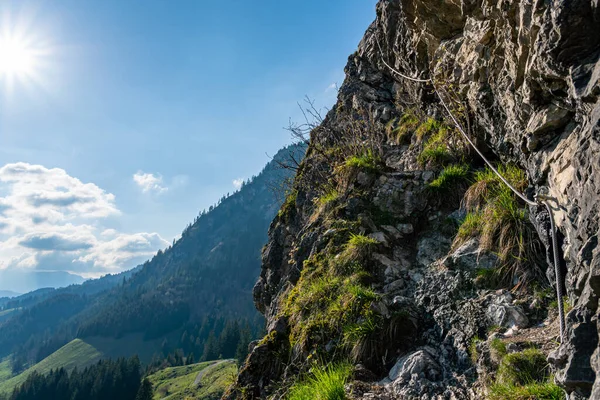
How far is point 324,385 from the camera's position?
15.5 ft

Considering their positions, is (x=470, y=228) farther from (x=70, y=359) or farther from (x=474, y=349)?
(x=70, y=359)

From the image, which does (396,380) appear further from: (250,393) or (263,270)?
(263,270)

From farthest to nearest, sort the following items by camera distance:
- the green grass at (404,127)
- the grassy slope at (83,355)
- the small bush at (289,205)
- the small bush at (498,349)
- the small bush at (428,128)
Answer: the grassy slope at (83,355) → the small bush at (289,205) → the green grass at (404,127) → the small bush at (428,128) → the small bush at (498,349)

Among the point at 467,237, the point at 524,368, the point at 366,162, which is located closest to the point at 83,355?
the point at 366,162

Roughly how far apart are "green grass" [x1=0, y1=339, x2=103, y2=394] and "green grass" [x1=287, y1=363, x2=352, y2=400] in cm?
21257

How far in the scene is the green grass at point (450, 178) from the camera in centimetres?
796

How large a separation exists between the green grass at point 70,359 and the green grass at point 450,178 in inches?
8381

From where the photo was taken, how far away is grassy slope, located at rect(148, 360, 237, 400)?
9938 cm

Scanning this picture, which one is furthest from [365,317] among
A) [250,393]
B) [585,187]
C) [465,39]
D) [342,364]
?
[465,39]

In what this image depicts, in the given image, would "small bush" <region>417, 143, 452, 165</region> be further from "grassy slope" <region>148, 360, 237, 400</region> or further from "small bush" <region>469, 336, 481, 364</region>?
"grassy slope" <region>148, 360, 237, 400</region>

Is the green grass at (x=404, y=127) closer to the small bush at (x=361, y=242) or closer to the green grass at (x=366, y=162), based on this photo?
the green grass at (x=366, y=162)

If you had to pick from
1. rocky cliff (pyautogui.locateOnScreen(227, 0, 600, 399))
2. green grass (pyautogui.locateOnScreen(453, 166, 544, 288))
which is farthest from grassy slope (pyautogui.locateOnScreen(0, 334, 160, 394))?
green grass (pyautogui.locateOnScreen(453, 166, 544, 288))

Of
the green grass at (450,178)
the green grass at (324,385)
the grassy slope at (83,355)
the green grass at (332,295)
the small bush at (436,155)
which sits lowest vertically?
the grassy slope at (83,355)

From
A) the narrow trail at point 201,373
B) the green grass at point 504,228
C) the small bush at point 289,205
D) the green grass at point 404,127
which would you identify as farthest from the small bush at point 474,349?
the narrow trail at point 201,373
